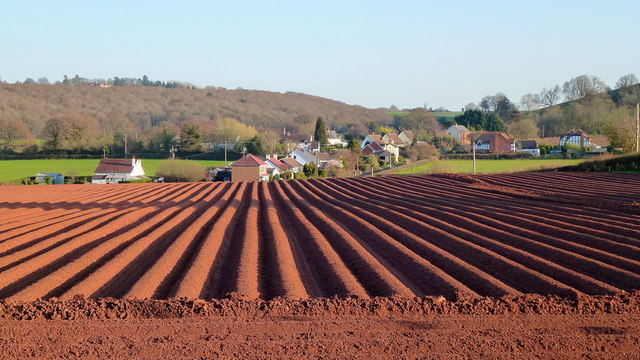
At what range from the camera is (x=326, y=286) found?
898 cm

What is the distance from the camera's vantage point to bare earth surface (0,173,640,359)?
642cm

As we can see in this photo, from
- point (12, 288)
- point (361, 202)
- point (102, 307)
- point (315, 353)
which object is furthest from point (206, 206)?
point (315, 353)

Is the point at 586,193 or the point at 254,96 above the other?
the point at 254,96

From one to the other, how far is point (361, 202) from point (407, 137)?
260ft

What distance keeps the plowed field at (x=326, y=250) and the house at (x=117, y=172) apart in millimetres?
32202

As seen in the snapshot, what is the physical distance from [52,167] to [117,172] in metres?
12.4

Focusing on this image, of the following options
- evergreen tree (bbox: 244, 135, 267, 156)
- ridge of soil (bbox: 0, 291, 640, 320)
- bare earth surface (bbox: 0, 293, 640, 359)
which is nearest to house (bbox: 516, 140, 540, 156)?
evergreen tree (bbox: 244, 135, 267, 156)

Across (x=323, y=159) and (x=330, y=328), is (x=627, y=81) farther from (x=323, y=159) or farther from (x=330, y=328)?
(x=330, y=328)

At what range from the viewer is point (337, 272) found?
31.2ft

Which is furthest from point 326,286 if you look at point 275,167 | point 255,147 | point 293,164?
point 255,147

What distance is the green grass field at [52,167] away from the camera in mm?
53534

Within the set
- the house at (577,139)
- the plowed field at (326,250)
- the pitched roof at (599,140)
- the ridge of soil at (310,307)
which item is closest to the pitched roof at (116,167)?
the plowed field at (326,250)

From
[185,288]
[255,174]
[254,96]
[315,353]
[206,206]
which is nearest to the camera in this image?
[315,353]

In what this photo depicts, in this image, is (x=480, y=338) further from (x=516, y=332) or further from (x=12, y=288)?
(x=12, y=288)
